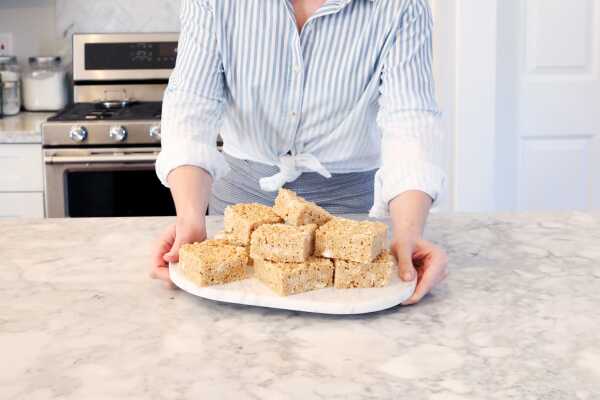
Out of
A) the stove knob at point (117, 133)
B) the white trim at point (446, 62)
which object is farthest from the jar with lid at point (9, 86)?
the white trim at point (446, 62)

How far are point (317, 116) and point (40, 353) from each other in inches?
38.8

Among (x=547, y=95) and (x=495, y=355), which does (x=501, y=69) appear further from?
(x=495, y=355)

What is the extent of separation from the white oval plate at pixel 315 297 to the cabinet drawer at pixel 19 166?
202 cm

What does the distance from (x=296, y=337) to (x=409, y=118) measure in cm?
68

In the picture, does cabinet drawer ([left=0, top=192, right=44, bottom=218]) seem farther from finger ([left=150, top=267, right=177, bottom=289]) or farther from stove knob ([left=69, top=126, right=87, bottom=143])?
finger ([left=150, top=267, right=177, bottom=289])

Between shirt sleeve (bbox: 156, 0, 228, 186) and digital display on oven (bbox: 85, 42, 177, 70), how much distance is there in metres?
1.80

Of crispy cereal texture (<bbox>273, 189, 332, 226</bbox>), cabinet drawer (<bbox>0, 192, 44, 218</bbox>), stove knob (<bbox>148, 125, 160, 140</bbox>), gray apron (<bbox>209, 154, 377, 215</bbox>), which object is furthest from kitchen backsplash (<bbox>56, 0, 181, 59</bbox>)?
crispy cereal texture (<bbox>273, 189, 332, 226</bbox>)

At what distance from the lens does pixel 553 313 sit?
53.5 inches

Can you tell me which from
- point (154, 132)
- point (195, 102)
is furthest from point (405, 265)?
point (154, 132)

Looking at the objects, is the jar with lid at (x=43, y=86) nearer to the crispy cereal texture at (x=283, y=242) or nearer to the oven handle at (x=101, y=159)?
the oven handle at (x=101, y=159)

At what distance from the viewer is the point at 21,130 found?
3.29 m

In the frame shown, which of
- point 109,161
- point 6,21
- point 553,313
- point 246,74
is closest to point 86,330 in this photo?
point 553,313

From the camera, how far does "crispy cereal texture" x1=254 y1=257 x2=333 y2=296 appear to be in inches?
53.2

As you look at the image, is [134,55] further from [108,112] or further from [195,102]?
[195,102]
